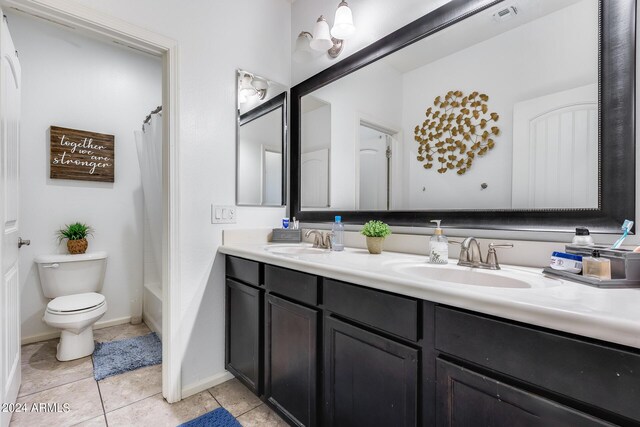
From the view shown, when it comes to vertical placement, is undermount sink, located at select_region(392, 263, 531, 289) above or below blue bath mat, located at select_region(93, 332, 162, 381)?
above

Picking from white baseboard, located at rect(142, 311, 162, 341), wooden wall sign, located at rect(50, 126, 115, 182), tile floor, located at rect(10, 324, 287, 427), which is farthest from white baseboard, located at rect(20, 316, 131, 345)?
wooden wall sign, located at rect(50, 126, 115, 182)

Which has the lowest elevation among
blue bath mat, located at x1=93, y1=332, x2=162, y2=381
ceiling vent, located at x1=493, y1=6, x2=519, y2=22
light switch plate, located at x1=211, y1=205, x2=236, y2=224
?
blue bath mat, located at x1=93, y1=332, x2=162, y2=381

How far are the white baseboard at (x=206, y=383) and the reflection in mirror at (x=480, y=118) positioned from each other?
1.26 meters

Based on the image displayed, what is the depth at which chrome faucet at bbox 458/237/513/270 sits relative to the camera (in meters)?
1.12

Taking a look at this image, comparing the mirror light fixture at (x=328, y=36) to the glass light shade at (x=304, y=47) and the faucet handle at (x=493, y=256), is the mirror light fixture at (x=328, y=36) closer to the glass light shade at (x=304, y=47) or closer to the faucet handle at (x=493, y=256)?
the glass light shade at (x=304, y=47)

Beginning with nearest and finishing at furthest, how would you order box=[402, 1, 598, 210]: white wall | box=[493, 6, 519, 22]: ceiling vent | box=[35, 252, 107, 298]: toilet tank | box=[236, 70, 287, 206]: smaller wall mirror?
box=[402, 1, 598, 210]: white wall < box=[493, 6, 519, 22]: ceiling vent < box=[236, 70, 287, 206]: smaller wall mirror < box=[35, 252, 107, 298]: toilet tank

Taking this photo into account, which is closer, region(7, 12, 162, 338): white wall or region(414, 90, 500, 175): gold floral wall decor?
region(414, 90, 500, 175): gold floral wall decor

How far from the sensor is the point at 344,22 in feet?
5.56

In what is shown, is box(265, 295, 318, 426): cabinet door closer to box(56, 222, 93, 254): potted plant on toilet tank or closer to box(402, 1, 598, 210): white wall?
box(402, 1, 598, 210): white wall

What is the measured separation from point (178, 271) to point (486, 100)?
5.71 ft

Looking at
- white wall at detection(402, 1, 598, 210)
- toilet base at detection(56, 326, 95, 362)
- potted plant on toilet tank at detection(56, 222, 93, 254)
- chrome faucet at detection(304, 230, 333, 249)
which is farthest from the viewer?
potted plant on toilet tank at detection(56, 222, 93, 254)

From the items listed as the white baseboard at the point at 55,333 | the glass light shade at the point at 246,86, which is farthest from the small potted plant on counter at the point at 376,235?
the white baseboard at the point at 55,333

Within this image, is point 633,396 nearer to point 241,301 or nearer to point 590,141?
point 590,141

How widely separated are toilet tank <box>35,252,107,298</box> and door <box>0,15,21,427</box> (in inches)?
29.3
